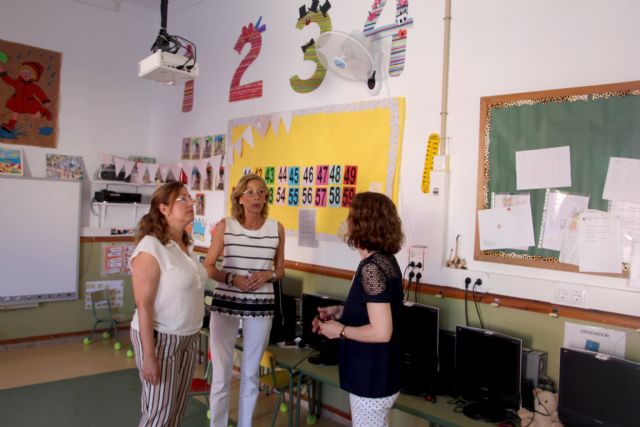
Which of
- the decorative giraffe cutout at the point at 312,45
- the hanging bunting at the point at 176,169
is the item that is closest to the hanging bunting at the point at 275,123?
the decorative giraffe cutout at the point at 312,45

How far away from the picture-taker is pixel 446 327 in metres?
2.84

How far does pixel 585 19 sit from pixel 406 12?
1.10m

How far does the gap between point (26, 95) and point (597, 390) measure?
5.35 meters

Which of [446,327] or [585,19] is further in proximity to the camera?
[446,327]

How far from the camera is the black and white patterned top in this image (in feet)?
8.93

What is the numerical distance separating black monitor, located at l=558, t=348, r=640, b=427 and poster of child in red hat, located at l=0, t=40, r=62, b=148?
506 cm

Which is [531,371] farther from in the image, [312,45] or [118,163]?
[118,163]

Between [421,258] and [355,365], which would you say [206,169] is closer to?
[421,258]

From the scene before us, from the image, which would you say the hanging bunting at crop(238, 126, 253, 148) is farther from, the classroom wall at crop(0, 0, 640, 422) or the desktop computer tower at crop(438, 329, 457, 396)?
the desktop computer tower at crop(438, 329, 457, 396)

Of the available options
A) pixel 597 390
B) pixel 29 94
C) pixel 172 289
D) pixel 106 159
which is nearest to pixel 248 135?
pixel 106 159

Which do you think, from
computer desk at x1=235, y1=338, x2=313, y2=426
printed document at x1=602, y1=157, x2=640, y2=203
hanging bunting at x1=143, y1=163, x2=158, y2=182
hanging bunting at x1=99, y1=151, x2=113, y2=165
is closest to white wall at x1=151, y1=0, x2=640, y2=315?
printed document at x1=602, y1=157, x2=640, y2=203

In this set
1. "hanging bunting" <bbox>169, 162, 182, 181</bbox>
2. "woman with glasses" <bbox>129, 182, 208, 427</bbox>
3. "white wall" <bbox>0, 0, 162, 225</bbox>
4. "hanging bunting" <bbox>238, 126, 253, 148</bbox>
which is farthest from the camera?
"hanging bunting" <bbox>169, 162, 182, 181</bbox>

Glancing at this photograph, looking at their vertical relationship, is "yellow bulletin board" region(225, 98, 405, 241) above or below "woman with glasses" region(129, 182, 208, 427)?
above

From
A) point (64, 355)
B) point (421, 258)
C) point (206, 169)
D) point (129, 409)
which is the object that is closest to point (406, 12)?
point (421, 258)
